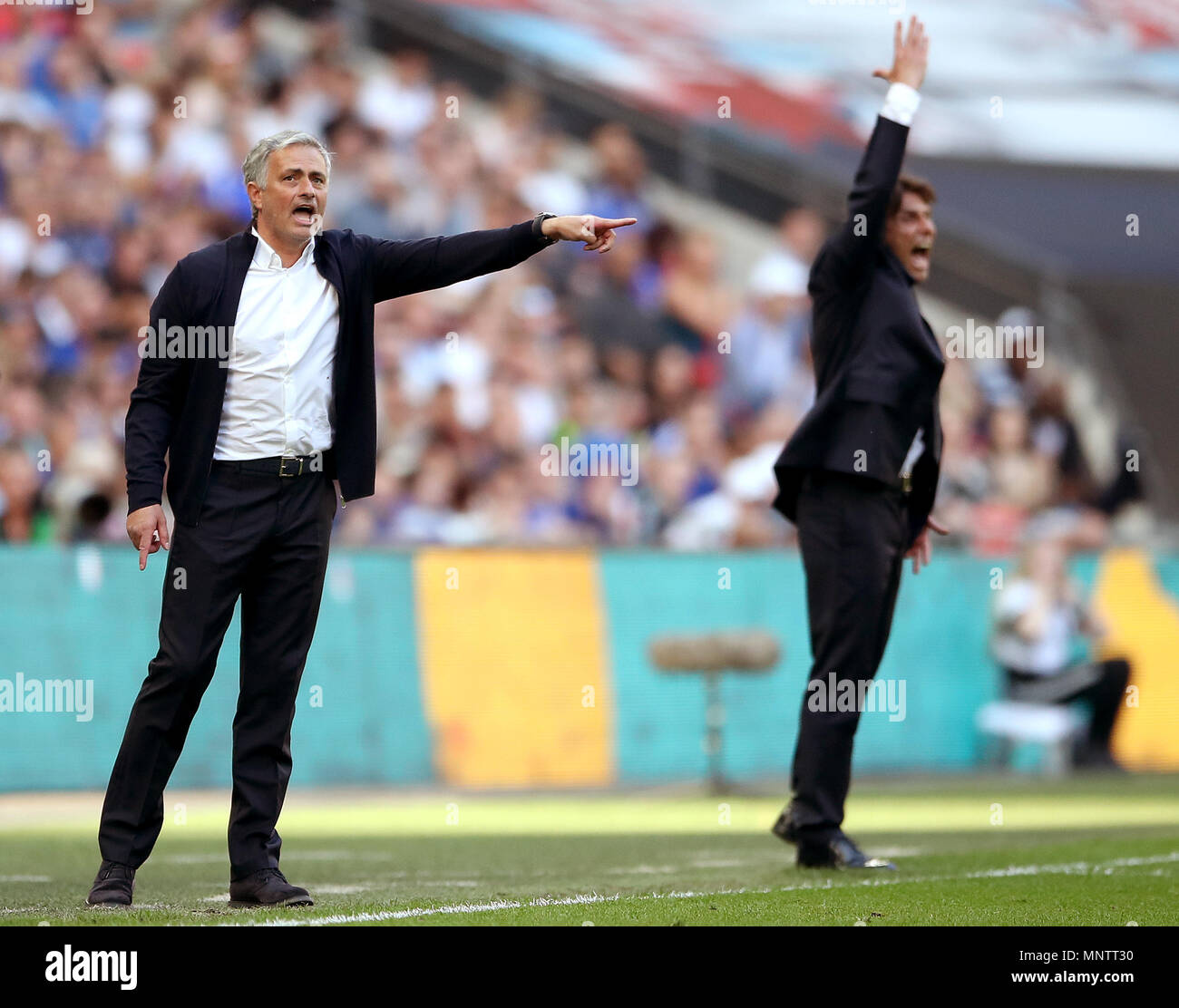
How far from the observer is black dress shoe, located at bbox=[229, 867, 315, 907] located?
5.74 metres

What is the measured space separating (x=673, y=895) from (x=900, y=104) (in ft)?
9.63

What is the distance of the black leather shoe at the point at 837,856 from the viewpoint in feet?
23.1

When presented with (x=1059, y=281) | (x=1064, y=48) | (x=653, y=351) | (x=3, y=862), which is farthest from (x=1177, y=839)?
(x=1064, y=48)

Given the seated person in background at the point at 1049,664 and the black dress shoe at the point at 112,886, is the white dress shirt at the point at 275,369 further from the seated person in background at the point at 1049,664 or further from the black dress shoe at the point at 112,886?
the seated person in background at the point at 1049,664

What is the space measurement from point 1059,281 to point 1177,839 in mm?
11758

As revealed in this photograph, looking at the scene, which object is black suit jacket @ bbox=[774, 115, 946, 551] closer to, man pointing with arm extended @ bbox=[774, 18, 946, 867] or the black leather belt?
man pointing with arm extended @ bbox=[774, 18, 946, 867]

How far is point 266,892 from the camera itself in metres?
5.76

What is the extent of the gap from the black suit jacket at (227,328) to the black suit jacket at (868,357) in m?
1.73

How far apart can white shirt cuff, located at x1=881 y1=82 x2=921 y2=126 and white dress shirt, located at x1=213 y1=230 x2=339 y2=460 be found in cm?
232

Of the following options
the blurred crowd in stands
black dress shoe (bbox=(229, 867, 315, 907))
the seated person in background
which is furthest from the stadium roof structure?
black dress shoe (bbox=(229, 867, 315, 907))

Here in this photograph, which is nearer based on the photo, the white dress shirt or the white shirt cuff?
the white dress shirt

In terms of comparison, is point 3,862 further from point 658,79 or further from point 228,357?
point 658,79

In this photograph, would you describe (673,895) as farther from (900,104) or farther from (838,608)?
(900,104)
